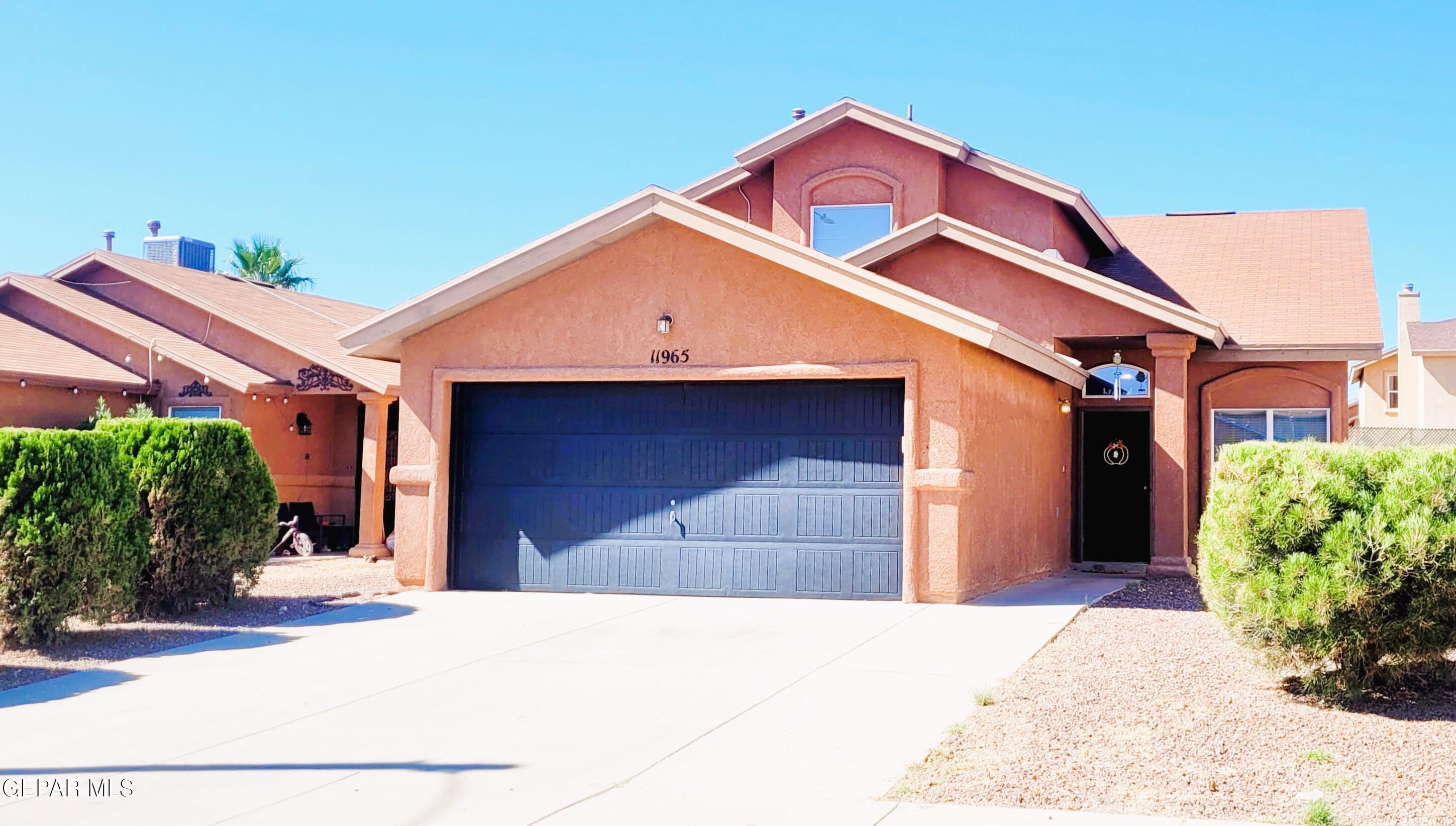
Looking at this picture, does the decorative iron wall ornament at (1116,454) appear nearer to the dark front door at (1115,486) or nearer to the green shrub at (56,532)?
the dark front door at (1115,486)

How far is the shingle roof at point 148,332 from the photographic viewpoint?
19812mm

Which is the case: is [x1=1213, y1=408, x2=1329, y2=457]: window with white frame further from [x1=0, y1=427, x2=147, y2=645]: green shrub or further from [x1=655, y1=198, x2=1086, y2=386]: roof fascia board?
[x1=0, y1=427, x2=147, y2=645]: green shrub

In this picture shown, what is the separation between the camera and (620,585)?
555 inches

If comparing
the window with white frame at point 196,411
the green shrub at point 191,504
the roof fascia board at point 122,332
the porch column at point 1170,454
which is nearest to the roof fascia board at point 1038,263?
the porch column at point 1170,454

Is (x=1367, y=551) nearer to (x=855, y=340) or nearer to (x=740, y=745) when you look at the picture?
(x=740, y=745)

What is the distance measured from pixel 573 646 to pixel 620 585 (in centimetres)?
338

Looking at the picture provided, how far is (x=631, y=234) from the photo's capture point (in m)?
13.9

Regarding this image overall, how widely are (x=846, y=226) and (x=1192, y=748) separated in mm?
13670

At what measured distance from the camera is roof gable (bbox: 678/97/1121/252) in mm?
18438

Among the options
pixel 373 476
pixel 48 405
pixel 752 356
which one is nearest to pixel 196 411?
pixel 48 405

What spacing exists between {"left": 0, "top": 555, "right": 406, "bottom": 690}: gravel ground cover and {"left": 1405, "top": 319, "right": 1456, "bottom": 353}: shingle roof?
30.5 m

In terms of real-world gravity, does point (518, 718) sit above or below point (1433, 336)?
below

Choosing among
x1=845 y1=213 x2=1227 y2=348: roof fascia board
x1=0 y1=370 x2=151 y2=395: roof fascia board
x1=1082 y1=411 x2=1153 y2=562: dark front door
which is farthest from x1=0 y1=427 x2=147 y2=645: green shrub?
x1=1082 y1=411 x2=1153 y2=562: dark front door

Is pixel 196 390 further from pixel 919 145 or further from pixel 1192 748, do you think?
pixel 1192 748
